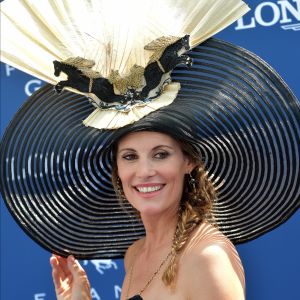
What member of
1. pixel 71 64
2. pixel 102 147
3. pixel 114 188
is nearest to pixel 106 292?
pixel 114 188

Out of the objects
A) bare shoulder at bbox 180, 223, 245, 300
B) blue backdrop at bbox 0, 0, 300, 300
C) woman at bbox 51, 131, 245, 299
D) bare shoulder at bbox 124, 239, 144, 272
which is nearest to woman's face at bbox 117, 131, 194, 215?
woman at bbox 51, 131, 245, 299

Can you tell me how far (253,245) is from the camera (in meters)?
3.37

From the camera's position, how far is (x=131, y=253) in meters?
2.91

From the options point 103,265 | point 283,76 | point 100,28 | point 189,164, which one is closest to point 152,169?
point 189,164

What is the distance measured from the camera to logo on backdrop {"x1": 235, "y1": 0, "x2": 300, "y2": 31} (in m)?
3.28

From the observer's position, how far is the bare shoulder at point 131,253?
288 cm

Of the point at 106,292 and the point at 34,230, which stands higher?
the point at 34,230

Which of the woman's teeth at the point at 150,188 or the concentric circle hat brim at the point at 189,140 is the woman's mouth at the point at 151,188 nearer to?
the woman's teeth at the point at 150,188

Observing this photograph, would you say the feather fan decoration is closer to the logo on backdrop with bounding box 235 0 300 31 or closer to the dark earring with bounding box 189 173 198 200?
the dark earring with bounding box 189 173 198 200

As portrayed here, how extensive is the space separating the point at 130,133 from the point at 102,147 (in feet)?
0.59

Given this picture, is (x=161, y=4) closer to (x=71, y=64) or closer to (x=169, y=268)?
(x=71, y=64)

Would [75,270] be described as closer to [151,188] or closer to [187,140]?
[151,188]

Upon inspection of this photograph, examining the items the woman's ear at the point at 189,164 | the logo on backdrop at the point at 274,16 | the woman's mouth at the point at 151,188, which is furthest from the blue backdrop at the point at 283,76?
the woman's mouth at the point at 151,188

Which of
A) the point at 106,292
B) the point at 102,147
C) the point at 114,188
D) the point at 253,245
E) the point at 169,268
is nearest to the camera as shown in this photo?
the point at 169,268
